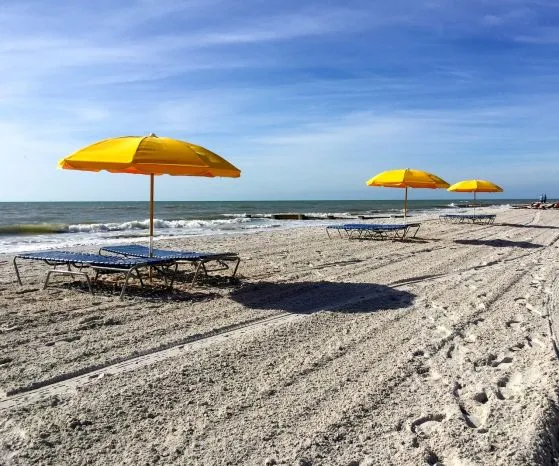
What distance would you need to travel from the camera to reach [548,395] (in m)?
3.35

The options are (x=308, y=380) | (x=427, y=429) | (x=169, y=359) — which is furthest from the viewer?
(x=169, y=359)

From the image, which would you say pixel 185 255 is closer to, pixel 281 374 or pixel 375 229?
pixel 281 374

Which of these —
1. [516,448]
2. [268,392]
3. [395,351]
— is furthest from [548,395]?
[268,392]

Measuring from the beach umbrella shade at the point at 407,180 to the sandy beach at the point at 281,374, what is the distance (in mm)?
7003

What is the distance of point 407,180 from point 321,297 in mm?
8275

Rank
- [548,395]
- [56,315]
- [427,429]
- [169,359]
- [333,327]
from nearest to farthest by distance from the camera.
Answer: [427,429]
[548,395]
[169,359]
[333,327]
[56,315]

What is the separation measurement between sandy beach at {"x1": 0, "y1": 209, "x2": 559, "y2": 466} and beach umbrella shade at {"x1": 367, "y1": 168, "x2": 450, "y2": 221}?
23.0ft

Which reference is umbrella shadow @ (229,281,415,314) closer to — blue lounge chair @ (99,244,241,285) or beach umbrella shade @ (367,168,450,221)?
blue lounge chair @ (99,244,241,285)

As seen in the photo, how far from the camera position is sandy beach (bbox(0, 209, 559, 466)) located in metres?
2.76

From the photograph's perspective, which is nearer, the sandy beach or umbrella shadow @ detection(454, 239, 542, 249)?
the sandy beach

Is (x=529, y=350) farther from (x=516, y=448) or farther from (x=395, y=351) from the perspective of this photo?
(x=516, y=448)

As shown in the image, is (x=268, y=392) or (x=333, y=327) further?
(x=333, y=327)

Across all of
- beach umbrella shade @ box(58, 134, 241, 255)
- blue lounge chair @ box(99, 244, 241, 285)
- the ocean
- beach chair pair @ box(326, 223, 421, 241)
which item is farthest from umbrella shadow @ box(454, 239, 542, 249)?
the ocean

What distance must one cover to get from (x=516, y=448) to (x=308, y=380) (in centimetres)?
136
